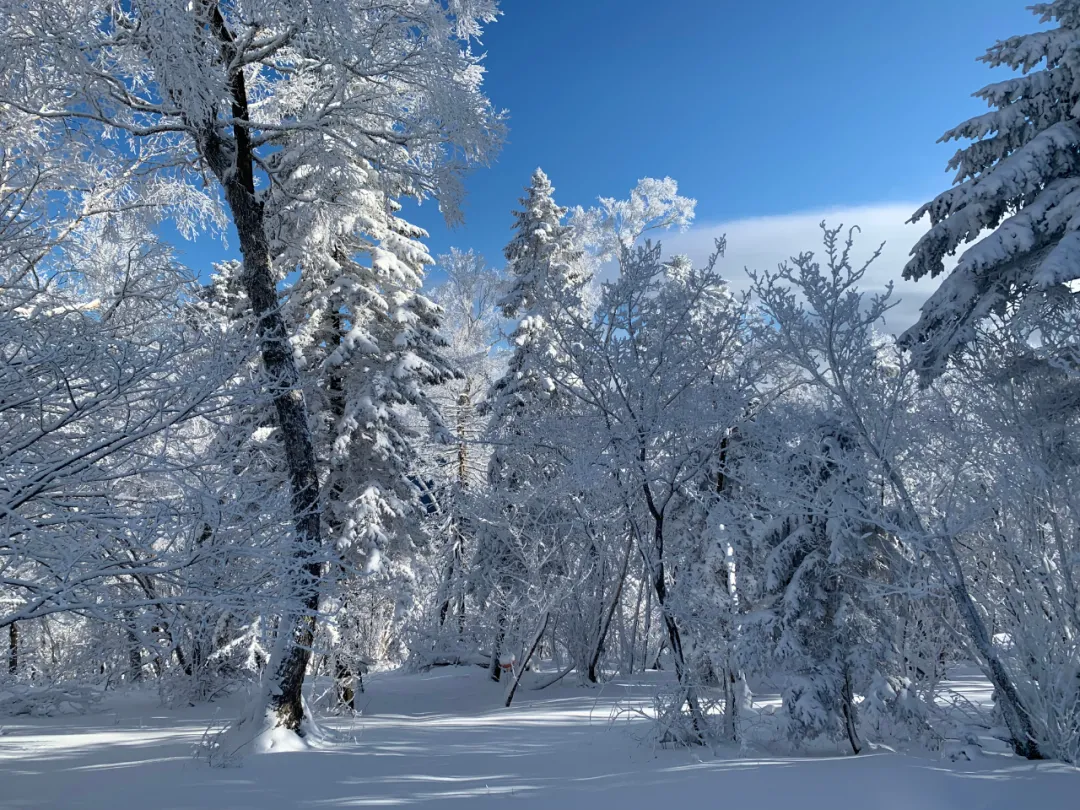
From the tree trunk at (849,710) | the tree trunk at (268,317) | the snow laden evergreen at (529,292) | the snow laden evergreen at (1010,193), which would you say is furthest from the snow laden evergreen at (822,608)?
the snow laden evergreen at (529,292)

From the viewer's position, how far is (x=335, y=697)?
11.3 metres

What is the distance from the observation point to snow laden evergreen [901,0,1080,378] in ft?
30.7

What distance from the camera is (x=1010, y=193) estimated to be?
9625mm

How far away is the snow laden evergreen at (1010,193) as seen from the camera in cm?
936

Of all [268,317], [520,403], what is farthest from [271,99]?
[520,403]

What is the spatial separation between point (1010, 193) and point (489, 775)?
31.6 ft

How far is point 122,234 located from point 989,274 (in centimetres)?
1166

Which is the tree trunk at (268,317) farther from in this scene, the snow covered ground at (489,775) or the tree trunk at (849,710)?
the tree trunk at (849,710)

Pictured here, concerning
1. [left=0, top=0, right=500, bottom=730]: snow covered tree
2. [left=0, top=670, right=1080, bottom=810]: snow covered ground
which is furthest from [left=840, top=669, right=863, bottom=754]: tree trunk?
[left=0, top=0, right=500, bottom=730]: snow covered tree

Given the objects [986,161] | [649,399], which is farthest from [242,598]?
[986,161]

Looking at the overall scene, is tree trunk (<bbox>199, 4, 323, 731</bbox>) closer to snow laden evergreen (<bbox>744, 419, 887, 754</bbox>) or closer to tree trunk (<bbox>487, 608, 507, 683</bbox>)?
snow laden evergreen (<bbox>744, 419, 887, 754</bbox>)

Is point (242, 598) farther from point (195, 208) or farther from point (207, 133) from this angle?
point (195, 208)

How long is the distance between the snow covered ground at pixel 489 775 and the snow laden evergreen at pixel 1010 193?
5282 millimetres

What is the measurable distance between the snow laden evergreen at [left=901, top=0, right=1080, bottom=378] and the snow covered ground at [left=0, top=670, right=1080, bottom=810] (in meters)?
5.28
